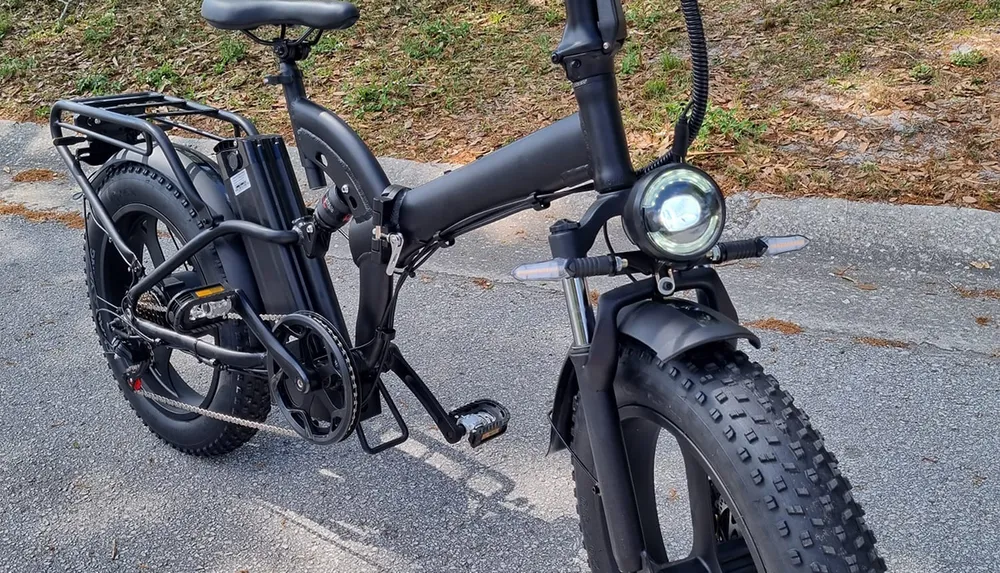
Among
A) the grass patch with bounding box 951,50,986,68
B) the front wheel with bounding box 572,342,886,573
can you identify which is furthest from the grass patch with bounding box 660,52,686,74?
the front wheel with bounding box 572,342,886,573

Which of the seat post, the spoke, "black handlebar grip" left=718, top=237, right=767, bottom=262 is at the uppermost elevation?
the seat post

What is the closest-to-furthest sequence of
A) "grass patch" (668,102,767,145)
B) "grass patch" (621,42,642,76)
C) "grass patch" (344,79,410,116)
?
1. "grass patch" (668,102,767,145)
2. "grass patch" (621,42,642,76)
3. "grass patch" (344,79,410,116)

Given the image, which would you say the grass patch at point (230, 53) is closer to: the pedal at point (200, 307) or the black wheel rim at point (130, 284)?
the black wheel rim at point (130, 284)

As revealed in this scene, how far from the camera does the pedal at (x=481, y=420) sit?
2416mm

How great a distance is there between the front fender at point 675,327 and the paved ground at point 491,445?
102 cm

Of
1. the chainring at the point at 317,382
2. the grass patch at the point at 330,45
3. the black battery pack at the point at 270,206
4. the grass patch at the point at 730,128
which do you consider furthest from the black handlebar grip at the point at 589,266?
the grass patch at the point at 330,45

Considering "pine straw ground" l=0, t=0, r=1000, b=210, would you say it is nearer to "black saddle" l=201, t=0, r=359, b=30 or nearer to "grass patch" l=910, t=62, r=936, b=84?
"grass patch" l=910, t=62, r=936, b=84

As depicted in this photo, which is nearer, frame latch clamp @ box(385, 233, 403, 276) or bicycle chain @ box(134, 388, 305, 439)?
frame latch clamp @ box(385, 233, 403, 276)

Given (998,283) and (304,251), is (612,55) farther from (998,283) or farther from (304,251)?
(998,283)

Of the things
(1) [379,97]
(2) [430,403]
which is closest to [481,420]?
(2) [430,403]

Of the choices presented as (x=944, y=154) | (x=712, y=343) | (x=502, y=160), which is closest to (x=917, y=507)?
(x=712, y=343)

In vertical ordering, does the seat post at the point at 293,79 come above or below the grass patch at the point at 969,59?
above

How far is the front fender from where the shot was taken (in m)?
1.56

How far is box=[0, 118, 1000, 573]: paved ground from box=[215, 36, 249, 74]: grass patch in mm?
2969
